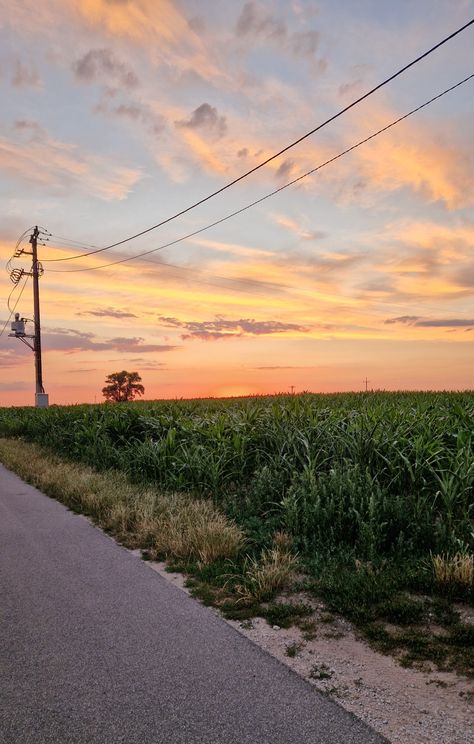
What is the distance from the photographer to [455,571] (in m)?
5.00

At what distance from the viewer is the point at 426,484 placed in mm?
7277

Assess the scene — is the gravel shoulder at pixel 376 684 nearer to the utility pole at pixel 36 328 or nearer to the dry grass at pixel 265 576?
the dry grass at pixel 265 576

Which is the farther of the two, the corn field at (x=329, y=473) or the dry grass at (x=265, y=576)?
the corn field at (x=329, y=473)

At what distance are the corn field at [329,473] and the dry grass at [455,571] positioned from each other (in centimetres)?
40

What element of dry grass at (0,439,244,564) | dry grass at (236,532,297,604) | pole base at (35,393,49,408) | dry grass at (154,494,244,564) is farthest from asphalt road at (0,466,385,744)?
pole base at (35,393,49,408)

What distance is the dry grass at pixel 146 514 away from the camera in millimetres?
6312

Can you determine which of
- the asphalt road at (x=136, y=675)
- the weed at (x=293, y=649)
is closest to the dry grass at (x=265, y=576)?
the asphalt road at (x=136, y=675)

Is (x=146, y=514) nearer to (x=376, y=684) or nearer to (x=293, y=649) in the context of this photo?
(x=293, y=649)

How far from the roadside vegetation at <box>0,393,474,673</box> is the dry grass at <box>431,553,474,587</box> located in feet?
0.04

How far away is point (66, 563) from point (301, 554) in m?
2.61

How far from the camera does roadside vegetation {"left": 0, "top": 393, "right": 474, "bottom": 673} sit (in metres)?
4.81

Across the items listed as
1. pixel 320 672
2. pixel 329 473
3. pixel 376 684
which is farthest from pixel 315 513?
pixel 376 684

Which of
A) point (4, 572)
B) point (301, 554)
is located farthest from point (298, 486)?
point (4, 572)

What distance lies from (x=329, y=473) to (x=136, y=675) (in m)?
4.84
